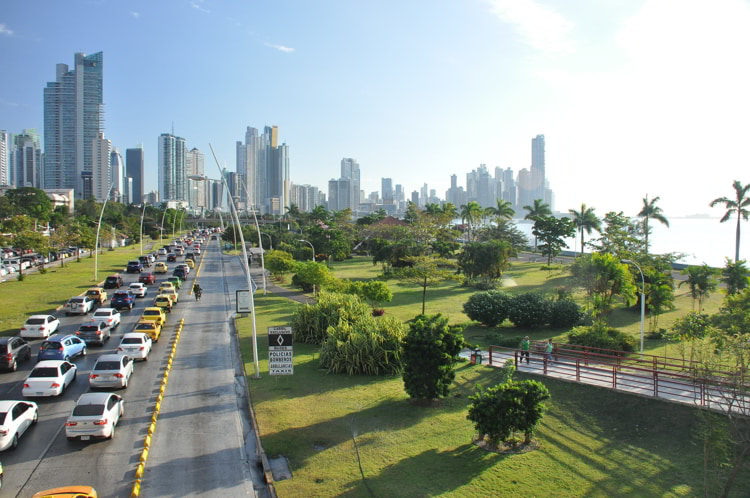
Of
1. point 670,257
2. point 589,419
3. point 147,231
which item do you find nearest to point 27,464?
point 589,419

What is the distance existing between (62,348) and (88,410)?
10.0 m

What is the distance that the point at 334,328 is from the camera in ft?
82.7

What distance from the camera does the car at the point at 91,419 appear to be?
14.8m

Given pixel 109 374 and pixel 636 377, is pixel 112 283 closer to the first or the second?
pixel 109 374

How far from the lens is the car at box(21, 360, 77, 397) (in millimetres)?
18531

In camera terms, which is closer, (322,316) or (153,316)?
(322,316)

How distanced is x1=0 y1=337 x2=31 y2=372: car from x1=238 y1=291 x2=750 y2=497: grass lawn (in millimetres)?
10015

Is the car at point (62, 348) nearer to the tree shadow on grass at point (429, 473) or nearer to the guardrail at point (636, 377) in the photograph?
the tree shadow on grass at point (429, 473)

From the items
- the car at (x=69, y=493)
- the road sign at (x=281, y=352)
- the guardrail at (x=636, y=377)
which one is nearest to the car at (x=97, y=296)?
the road sign at (x=281, y=352)

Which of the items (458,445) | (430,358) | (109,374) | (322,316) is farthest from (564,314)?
(109,374)

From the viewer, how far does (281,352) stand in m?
19.3

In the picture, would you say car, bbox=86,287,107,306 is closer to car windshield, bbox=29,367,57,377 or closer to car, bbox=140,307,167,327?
car, bbox=140,307,167,327

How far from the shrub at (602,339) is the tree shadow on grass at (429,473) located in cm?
1275

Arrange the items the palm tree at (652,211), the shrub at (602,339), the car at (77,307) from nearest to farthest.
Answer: the shrub at (602,339) < the car at (77,307) < the palm tree at (652,211)
